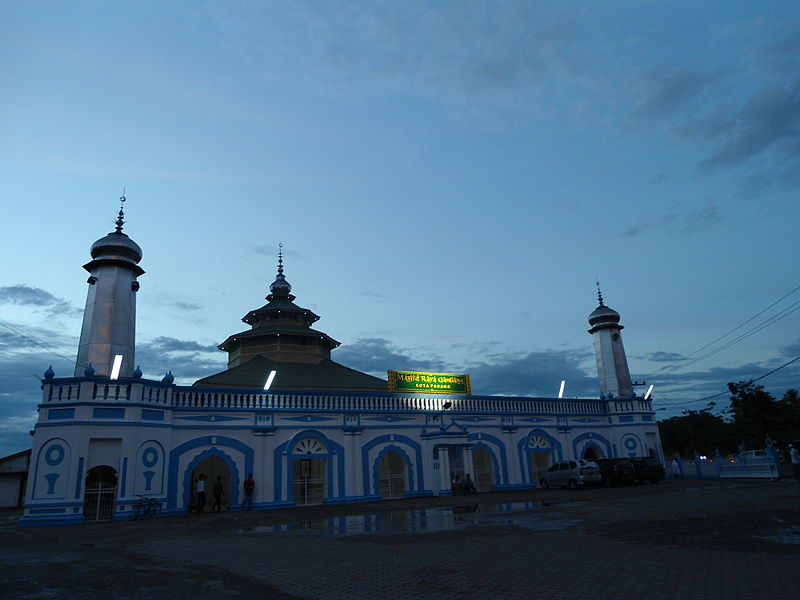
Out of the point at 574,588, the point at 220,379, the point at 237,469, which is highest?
the point at 220,379

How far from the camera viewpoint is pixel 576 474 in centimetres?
2875

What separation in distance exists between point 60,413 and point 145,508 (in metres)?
4.84

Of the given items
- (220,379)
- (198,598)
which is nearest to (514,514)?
(198,598)

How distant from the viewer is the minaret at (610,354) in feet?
122

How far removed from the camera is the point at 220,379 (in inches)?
1202

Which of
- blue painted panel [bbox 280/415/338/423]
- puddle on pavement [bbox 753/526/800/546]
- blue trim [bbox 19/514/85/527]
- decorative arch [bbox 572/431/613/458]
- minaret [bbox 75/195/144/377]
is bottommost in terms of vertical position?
puddle on pavement [bbox 753/526/800/546]

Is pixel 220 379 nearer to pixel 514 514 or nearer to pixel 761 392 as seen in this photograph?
pixel 514 514

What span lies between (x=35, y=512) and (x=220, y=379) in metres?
11.9

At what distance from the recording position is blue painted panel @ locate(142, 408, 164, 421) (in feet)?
71.7

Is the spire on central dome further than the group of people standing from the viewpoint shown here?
Yes

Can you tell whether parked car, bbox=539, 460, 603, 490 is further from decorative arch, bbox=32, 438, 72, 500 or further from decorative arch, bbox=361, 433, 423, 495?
decorative arch, bbox=32, 438, 72, 500

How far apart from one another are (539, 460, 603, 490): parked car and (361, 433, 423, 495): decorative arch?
7.79 meters

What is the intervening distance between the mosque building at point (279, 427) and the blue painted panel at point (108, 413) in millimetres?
36

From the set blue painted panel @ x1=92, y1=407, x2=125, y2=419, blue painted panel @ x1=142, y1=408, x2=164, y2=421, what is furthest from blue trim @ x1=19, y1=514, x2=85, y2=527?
blue painted panel @ x1=142, y1=408, x2=164, y2=421
